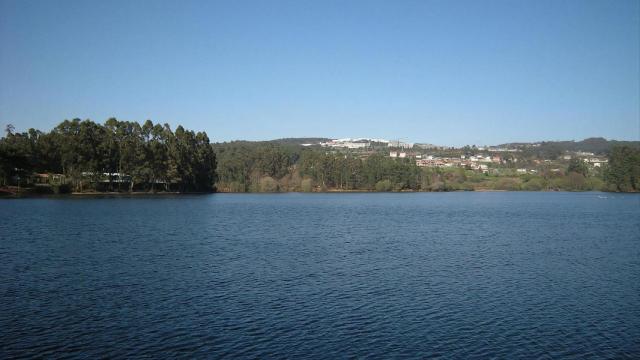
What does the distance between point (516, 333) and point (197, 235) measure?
38.4 meters

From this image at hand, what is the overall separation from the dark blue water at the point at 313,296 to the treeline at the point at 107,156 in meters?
73.2

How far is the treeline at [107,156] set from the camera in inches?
4840

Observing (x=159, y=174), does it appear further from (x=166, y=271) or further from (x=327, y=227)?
(x=166, y=271)

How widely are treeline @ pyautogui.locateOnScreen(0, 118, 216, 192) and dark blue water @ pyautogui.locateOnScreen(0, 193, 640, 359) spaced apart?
240 ft

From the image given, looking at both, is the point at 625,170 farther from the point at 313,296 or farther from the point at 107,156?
the point at 313,296

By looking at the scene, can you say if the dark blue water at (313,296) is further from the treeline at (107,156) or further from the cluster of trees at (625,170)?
the cluster of trees at (625,170)

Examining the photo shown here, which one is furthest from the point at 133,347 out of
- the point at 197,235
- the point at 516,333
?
the point at 197,235

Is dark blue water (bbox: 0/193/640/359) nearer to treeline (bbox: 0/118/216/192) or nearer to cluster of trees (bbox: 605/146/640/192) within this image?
treeline (bbox: 0/118/216/192)

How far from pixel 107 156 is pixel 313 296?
114009 millimetres

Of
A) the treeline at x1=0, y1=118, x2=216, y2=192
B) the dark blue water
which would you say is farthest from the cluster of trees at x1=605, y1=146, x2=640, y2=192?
the dark blue water

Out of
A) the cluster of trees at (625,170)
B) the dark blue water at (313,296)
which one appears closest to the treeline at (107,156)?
the dark blue water at (313,296)

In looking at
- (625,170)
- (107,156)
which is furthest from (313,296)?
(625,170)

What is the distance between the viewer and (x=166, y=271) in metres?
34.3

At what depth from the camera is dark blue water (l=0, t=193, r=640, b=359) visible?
20.6m
